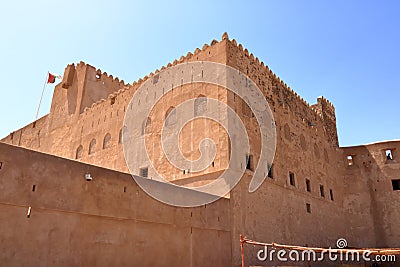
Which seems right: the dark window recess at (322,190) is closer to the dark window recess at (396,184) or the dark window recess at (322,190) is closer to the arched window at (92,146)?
the dark window recess at (396,184)

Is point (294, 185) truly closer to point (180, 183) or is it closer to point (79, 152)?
point (180, 183)

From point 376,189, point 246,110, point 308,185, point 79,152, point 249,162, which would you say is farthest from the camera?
point 376,189

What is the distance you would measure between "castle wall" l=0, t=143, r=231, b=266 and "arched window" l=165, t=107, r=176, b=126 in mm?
5274

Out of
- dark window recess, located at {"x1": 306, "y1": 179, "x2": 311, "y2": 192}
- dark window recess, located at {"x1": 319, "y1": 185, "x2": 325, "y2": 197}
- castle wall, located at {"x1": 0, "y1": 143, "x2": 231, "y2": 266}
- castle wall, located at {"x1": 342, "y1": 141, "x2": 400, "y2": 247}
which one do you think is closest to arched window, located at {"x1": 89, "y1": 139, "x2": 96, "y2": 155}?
castle wall, located at {"x1": 0, "y1": 143, "x2": 231, "y2": 266}

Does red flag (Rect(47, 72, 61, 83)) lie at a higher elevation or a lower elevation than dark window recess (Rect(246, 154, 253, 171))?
higher

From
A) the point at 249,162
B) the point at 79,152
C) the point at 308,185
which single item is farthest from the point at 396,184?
the point at 79,152

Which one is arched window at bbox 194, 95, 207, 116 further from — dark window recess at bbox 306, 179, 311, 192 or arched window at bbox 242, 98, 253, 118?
dark window recess at bbox 306, 179, 311, 192

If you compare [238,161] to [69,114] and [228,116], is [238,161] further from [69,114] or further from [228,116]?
[69,114]

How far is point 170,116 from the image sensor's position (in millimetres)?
14398

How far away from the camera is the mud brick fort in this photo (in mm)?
6719

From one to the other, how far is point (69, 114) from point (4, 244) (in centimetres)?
1616

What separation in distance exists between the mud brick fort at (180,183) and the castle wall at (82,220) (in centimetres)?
2

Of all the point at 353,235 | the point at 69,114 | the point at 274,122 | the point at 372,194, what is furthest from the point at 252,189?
the point at 69,114

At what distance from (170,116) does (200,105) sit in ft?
5.68
